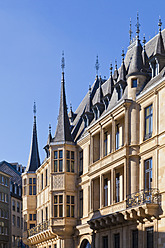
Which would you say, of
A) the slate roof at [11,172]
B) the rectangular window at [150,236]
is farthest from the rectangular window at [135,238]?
the slate roof at [11,172]

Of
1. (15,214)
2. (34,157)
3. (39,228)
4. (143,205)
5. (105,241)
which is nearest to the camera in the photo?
(143,205)

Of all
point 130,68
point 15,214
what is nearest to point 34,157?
point 130,68

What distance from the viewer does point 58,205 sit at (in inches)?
1780

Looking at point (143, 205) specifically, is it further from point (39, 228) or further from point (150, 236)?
point (39, 228)

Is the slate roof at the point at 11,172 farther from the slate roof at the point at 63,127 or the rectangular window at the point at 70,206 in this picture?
the rectangular window at the point at 70,206

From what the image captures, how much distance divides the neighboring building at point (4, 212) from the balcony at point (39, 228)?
989 inches

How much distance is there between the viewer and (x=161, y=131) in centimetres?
3162

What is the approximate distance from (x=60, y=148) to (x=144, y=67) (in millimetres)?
12893

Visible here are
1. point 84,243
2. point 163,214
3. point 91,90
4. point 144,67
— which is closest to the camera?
point 163,214

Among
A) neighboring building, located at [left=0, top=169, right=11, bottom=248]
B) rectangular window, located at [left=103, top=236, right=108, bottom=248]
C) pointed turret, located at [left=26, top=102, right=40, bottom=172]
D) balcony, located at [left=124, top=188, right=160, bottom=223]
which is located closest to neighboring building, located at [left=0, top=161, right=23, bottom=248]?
neighboring building, located at [left=0, top=169, right=11, bottom=248]

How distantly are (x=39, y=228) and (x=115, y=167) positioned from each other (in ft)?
60.4

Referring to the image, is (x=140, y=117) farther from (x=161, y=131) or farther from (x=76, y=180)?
(x=76, y=180)

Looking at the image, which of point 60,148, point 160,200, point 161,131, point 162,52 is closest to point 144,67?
point 162,52

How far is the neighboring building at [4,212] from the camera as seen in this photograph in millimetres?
80312
